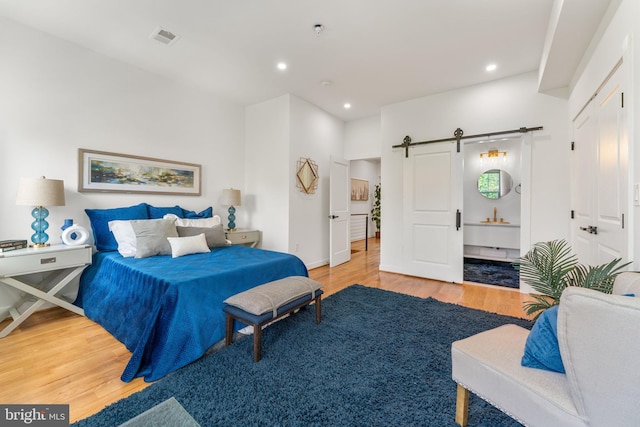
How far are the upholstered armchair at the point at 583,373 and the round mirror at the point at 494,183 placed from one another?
454 centimetres

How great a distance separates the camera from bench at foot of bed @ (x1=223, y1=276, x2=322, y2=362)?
1.85m

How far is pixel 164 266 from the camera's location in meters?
2.32

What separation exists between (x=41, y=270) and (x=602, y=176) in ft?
15.6

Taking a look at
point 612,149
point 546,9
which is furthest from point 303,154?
point 612,149

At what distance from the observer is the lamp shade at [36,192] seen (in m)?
2.41

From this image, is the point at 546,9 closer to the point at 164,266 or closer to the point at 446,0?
the point at 446,0

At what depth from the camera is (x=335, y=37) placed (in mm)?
Result: 2748

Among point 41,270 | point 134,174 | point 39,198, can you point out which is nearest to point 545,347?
point 41,270

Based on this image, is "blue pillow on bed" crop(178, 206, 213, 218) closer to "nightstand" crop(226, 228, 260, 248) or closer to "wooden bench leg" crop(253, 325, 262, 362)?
"nightstand" crop(226, 228, 260, 248)

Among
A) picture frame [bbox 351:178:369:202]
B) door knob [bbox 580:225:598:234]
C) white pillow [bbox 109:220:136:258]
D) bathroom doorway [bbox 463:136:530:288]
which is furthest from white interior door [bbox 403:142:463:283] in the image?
white pillow [bbox 109:220:136:258]

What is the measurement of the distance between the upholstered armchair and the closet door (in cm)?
98

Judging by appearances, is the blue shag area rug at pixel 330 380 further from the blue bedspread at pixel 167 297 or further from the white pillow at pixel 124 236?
the white pillow at pixel 124 236

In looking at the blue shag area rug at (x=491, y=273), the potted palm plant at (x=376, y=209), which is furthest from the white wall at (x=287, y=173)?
the potted palm plant at (x=376, y=209)

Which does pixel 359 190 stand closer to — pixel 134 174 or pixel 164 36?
pixel 134 174
